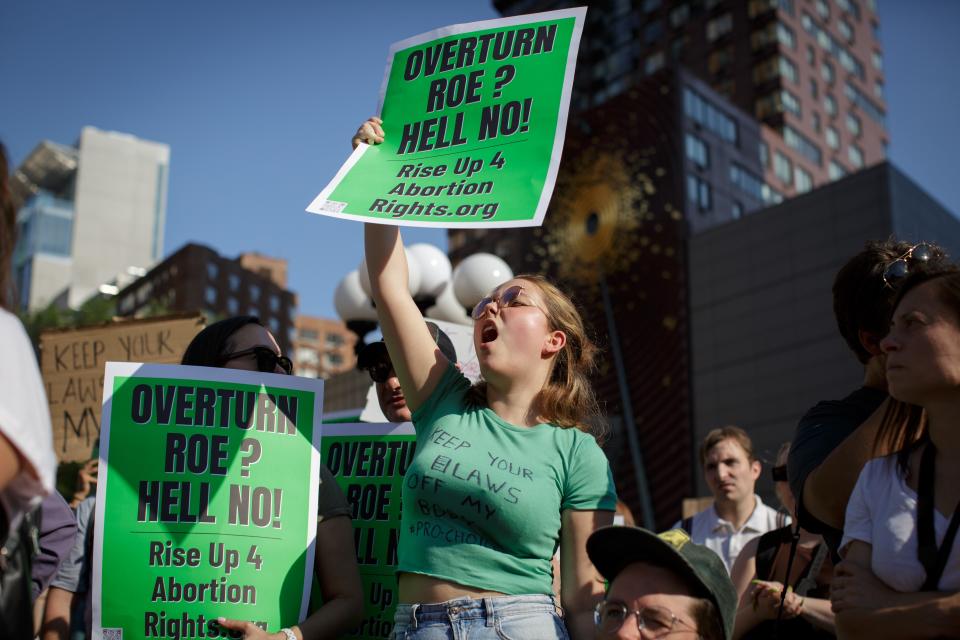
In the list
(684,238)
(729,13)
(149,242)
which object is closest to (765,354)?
(684,238)

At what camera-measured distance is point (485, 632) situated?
8.73 feet

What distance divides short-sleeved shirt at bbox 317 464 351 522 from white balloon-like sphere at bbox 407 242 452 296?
5.14 m

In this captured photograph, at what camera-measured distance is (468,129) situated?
11.0ft

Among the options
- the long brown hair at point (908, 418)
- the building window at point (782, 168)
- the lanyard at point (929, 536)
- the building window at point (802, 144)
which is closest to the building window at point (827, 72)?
the building window at point (802, 144)

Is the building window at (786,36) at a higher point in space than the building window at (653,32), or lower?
lower

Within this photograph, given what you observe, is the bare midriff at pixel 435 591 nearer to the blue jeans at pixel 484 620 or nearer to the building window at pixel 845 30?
the blue jeans at pixel 484 620

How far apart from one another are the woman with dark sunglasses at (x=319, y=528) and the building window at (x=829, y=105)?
58881 mm

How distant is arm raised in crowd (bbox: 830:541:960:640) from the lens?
6.98 feet

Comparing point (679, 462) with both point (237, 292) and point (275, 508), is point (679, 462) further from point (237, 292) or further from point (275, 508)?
point (237, 292)

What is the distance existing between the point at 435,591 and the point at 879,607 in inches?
43.1

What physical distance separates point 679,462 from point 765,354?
4.52 m

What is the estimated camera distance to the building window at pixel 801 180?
5141 centimetres

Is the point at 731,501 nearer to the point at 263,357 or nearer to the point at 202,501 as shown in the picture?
the point at 263,357

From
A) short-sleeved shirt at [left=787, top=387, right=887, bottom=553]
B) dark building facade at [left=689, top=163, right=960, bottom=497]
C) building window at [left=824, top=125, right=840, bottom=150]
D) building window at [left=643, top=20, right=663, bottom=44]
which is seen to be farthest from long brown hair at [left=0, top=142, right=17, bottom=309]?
building window at [left=643, top=20, right=663, bottom=44]
